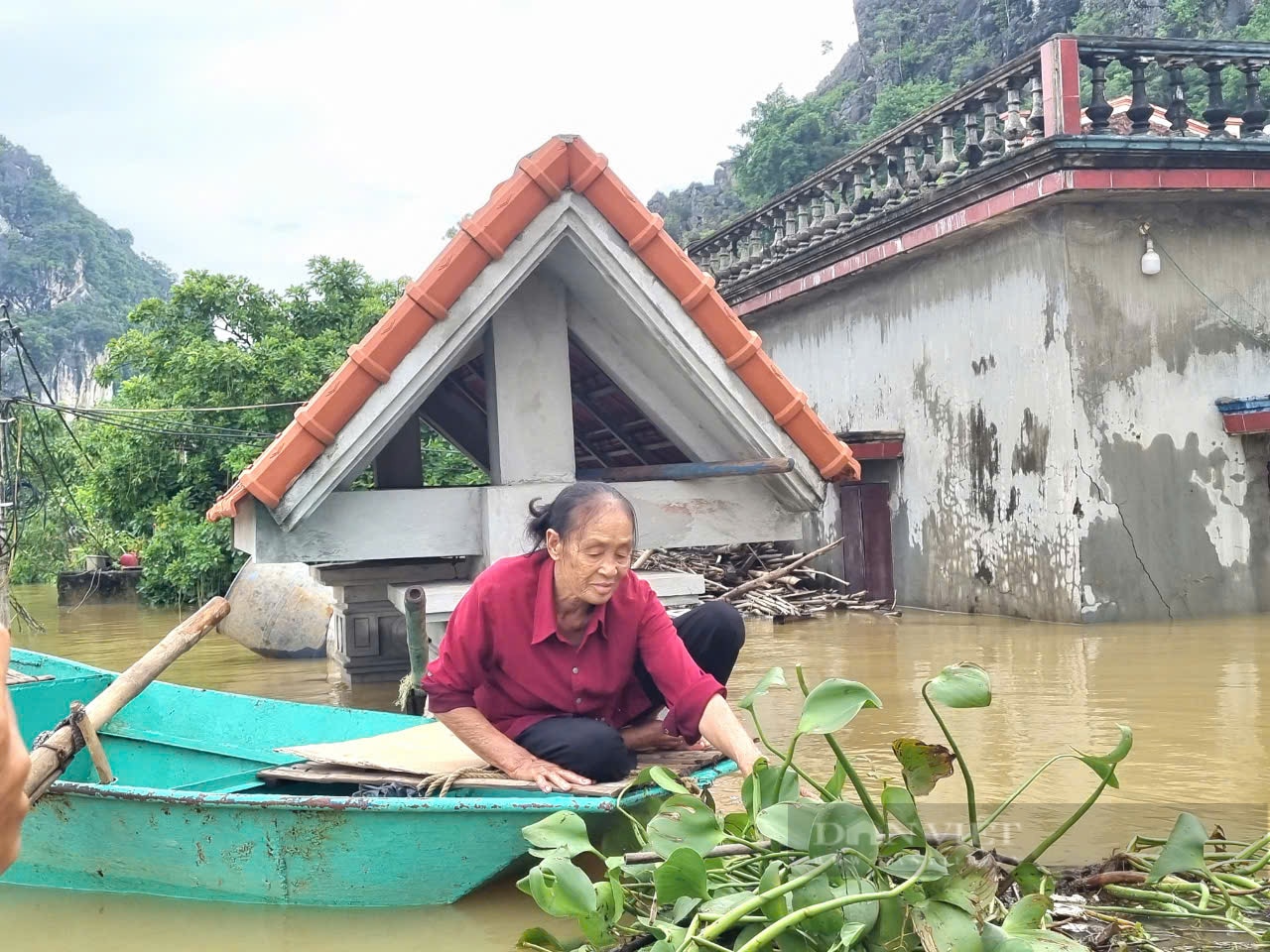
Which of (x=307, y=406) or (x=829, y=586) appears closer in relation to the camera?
(x=307, y=406)

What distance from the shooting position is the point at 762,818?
3.00 metres

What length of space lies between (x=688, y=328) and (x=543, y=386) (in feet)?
2.59

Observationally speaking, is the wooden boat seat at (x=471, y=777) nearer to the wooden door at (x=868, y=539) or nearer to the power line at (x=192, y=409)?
the wooden door at (x=868, y=539)

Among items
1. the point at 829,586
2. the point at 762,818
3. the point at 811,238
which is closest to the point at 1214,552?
the point at 829,586

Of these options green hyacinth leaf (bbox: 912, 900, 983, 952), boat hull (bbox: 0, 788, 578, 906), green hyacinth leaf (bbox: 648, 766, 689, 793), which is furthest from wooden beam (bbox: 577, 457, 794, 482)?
green hyacinth leaf (bbox: 912, 900, 983, 952)

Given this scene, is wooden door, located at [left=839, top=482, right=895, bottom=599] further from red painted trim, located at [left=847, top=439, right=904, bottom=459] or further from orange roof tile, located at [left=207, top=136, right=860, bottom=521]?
orange roof tile, located at [left=207, top=136, right=860, bottom=521]

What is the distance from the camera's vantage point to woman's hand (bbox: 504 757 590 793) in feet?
12.6

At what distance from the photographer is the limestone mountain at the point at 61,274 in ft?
192

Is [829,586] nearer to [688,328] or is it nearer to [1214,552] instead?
[1214,552]

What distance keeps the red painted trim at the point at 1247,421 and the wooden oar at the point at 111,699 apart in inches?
358

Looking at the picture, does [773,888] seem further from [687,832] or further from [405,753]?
[405,753]

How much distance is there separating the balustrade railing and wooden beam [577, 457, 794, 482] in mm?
5229

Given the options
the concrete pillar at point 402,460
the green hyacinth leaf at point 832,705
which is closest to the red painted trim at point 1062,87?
the concrete pillar at point 402,460

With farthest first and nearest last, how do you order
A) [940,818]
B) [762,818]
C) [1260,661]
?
[1260,661] → [940,818] → [762,818]
